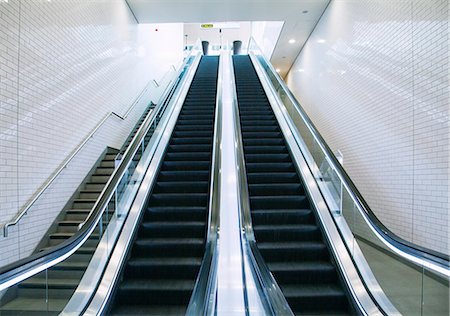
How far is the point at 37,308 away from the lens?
2.34 meters

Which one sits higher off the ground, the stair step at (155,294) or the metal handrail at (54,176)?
the metal handrail at (54,176)

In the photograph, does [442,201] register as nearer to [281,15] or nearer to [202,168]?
[202,168]

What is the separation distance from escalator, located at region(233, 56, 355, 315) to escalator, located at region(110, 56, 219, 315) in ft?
2.53

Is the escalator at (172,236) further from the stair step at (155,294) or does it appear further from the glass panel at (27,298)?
the glass panel at (27,298)

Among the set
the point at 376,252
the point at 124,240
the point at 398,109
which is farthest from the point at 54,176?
the point at 398,109

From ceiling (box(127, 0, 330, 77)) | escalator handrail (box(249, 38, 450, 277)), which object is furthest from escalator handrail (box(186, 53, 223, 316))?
ceiling (box(127, 0, 330, 77))

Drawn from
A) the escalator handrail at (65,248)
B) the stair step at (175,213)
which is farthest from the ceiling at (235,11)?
the stair step at (175,213)

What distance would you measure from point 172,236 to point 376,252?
2338 millimetres

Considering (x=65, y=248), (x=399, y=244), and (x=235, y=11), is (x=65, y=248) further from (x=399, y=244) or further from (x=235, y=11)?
(x=235, y=11)

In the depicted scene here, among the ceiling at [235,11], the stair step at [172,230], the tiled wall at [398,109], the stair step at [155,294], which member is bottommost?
the stair step at [155,294]

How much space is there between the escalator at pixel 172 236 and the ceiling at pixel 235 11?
3971 millimetres

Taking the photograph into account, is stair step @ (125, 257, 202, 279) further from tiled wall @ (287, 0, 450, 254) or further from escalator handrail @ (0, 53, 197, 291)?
tiled wall @ (287, 0, 450, 254)

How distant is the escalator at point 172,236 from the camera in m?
3.09

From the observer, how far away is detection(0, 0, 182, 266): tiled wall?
376 cm
